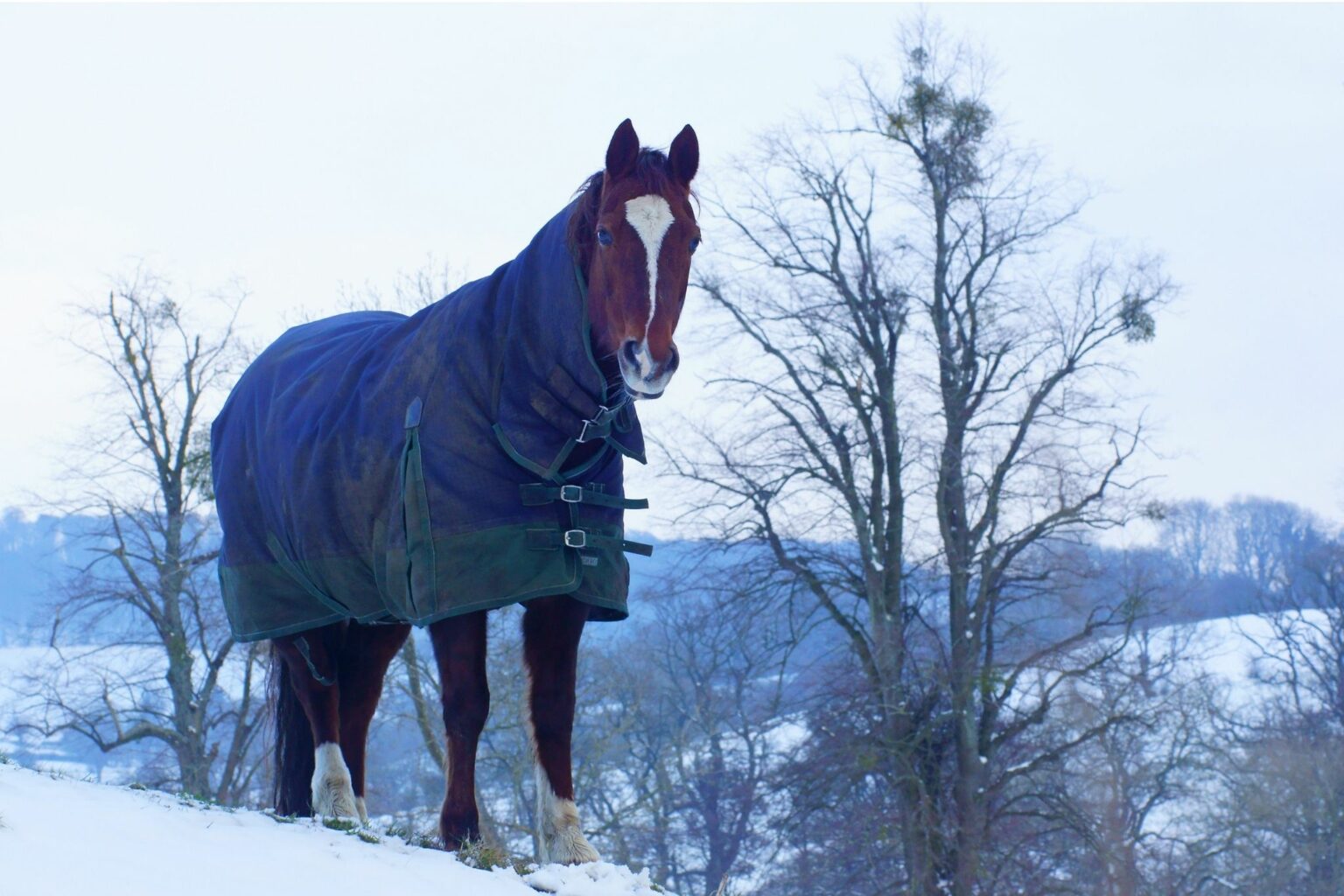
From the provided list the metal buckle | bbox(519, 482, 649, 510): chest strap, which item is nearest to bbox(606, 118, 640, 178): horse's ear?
the metal buckle

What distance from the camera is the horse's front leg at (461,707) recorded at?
475 cm

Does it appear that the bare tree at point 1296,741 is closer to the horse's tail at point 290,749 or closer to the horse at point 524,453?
the horse's tail at point 290,749

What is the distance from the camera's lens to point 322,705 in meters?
6.18

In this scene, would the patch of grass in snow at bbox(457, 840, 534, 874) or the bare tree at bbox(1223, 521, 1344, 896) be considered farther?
the bare tree at bbox(1223, 521, 1344, 896)

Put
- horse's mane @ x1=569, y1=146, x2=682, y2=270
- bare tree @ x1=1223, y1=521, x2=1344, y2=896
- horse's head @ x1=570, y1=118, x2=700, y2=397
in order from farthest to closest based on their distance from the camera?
bare tree @ x1=1223, y1=521, x2=1344, y2=896, horse's mane @ x1=569, y1=146, x2=682, y2=270, horse's head @ x1=570, y1=118, x2=700, y2=397

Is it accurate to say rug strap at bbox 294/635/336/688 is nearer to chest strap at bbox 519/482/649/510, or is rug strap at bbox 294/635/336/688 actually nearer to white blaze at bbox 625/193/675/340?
chest strap at bbox 519/482/649/510

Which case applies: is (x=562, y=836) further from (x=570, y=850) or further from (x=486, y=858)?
(x=486, y=858)

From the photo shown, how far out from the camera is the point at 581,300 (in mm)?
4637

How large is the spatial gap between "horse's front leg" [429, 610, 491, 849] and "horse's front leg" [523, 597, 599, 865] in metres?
0.20

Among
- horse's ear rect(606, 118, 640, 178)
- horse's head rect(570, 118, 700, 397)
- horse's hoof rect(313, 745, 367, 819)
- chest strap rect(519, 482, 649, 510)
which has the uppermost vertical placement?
horse's ear rect(606, 118, 640, 178)

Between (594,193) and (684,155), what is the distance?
372 millimetres

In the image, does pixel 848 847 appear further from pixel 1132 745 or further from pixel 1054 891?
Result: pixel 1132 745

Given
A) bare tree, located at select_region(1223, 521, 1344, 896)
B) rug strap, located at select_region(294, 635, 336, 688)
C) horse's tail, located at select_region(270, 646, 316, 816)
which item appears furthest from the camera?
bare tree, located at select_region(1223, 521, 1344, 896)

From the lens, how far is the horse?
4504mm
